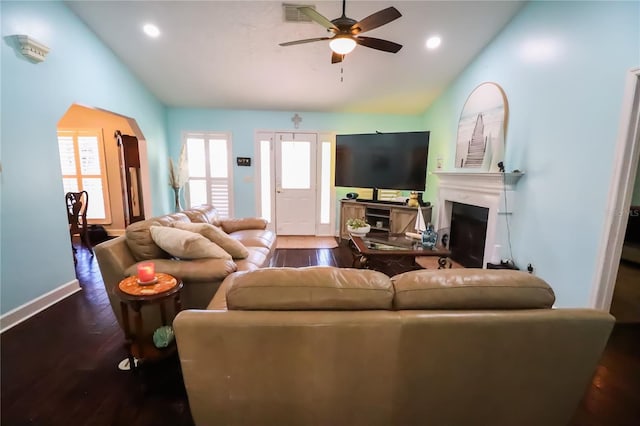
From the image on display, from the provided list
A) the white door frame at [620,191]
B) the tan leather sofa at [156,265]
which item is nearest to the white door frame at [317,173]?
the tan leather sofa at [156,265]

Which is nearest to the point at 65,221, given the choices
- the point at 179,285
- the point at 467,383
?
the point at 179,285

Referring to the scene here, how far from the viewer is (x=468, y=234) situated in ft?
12.5

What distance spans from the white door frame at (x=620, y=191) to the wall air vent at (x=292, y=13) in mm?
2812

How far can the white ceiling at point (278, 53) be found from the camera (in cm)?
284

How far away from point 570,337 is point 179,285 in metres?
1.94

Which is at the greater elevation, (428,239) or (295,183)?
(295,183)

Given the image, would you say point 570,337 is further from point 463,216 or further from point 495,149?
point 463,216

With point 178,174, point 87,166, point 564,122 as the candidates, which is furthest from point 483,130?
point 87,166

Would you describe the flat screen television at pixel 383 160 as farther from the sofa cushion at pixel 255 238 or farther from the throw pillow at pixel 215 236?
the throw pillow at pixel 215 236

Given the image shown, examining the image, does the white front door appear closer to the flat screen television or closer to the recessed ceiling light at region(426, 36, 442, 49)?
the flat screen television

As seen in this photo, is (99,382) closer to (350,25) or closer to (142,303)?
(142,303)

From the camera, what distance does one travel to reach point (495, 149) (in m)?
3.18

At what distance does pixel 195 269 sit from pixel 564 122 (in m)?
3.34

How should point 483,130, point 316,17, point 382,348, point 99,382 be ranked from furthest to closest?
point 483,130, point 316,17, point 99,382, point 382,348
